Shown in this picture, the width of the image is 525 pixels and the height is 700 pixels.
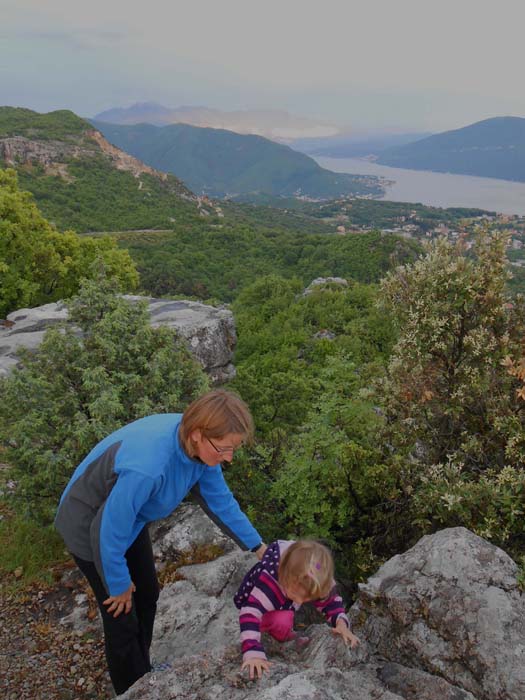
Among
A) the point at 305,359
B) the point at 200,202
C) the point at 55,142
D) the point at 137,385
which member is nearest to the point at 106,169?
the point at 55,142

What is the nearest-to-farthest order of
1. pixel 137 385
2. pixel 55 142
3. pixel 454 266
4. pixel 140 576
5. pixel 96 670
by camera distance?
1. pixel 140 576
2. pixel 96 670
3. pixel 454 266
4. pixel 137 385
5. pixel 55 142

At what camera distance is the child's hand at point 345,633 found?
3340 millimetres

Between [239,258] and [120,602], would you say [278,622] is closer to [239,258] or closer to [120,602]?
[120,602]

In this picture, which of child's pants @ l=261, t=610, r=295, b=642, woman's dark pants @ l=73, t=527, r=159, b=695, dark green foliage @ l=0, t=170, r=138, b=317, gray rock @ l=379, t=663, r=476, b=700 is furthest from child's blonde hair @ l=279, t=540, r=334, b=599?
dark green foliage @ l=0, t=170, r=138, b=317

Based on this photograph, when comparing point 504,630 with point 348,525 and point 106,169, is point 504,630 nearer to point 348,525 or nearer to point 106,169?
point 348,525

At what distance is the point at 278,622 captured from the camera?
339 cm

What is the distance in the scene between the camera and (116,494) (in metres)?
2.66

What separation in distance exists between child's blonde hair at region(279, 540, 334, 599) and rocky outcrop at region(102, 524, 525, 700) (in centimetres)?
49

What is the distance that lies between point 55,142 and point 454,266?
108184 millimetres

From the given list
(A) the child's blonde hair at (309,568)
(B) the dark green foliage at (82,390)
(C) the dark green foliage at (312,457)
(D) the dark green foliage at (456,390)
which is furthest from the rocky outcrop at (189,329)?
(A) the child's blonde hair at (309,568)

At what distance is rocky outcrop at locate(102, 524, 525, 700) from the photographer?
2822 mm

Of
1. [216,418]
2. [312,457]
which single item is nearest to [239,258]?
[312,457]

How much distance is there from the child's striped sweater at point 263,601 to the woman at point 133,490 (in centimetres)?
55

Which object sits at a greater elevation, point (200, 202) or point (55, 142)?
point (55, 142)
